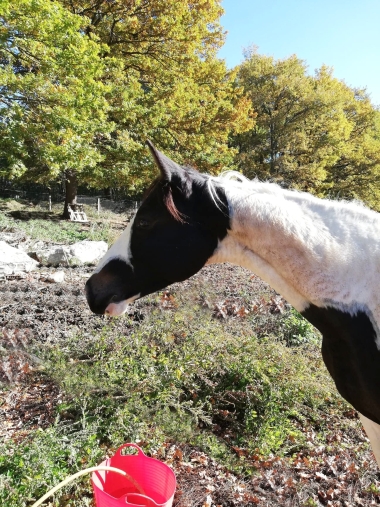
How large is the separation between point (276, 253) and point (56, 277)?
636 cm

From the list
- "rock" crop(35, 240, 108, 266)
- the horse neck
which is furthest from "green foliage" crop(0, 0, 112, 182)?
the horse neck

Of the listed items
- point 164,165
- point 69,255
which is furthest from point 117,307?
point 69,255

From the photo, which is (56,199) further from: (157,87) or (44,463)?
(44,463)

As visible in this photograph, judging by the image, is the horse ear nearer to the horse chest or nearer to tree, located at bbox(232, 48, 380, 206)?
the horse chest

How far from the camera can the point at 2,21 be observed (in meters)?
6.61

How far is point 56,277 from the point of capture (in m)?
7.02

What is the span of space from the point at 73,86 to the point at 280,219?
297 inches

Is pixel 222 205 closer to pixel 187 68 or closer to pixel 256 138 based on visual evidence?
pixel 187 68

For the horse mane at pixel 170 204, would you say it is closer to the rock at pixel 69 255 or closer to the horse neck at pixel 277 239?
the horse neck at pixel 277 239

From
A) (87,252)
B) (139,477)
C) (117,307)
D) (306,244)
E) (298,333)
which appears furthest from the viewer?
(87,252)

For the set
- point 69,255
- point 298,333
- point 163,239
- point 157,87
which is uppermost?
point 157,87

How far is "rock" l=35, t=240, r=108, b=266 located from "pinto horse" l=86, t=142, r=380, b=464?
6.89 meters

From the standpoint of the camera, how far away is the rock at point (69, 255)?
8.28 metres

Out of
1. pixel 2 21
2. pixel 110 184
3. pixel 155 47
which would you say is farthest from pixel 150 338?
pixel 155 47
